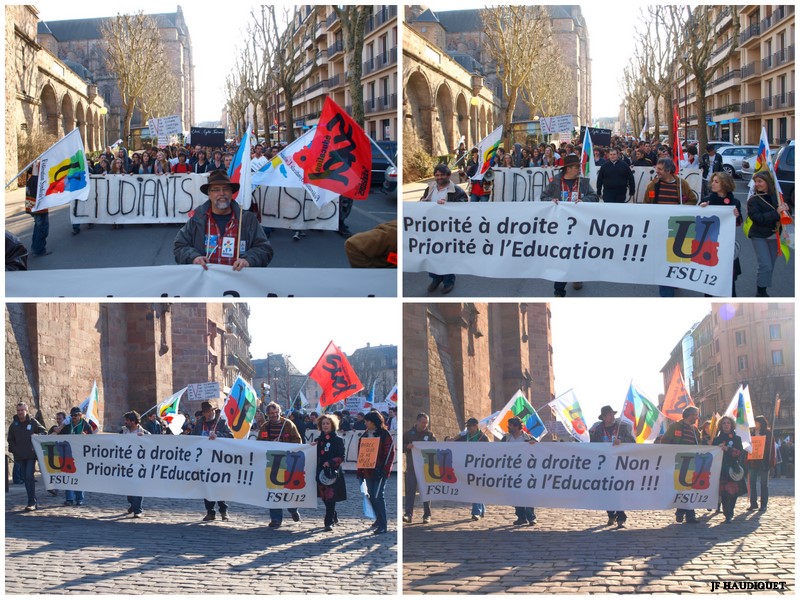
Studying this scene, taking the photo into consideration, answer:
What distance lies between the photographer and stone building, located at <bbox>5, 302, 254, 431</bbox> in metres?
14.3

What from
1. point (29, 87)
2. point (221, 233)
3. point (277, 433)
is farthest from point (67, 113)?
point (221, 233)

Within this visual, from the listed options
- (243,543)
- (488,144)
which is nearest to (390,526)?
(243,543)

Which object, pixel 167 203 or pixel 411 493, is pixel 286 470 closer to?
pixel 411 493

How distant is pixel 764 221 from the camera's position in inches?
359

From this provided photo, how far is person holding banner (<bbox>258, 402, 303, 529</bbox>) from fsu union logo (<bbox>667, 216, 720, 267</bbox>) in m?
4.90

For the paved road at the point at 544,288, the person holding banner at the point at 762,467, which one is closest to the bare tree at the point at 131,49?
the paved road at the point at 544,288

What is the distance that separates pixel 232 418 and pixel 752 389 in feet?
167

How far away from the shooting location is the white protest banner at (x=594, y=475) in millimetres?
8875

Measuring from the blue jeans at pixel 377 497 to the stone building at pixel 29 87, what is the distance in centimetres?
1175

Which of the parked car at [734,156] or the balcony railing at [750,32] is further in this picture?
the balcony railing at [750,32]

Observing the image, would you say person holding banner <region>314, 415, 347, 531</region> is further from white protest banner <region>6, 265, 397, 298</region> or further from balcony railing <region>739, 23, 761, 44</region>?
balcony railing <region>739, 23, 761, 44</region>

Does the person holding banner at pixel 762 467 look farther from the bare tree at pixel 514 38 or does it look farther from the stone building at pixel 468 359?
the bare tree at pixel 514 38

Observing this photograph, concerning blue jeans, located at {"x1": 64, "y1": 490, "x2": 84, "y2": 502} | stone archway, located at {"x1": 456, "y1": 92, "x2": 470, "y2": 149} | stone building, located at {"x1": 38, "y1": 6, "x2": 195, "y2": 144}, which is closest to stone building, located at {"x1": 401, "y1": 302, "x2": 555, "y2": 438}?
blue jeans, located at {"x1": 64, "y1": 490, "x2": 84, "y2": 502}

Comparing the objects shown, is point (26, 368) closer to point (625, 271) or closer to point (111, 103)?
point (625, 271)
